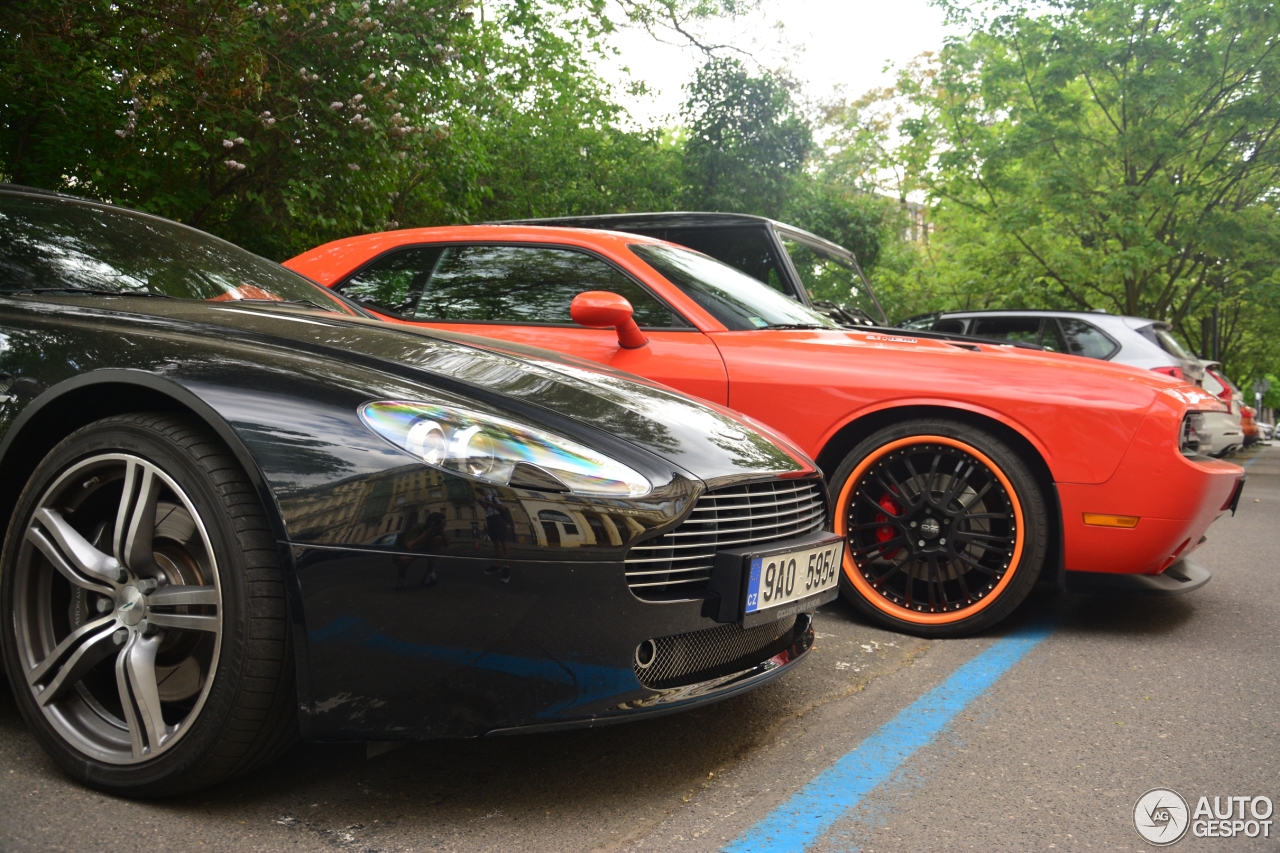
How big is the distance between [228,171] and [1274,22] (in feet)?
46.0

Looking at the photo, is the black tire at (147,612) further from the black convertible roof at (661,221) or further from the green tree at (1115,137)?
the green tree at (1115,137)

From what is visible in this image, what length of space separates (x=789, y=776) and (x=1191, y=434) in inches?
89.6

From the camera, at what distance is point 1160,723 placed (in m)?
2.91

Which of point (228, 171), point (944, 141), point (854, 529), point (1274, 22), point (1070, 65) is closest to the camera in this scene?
point (854, 529)

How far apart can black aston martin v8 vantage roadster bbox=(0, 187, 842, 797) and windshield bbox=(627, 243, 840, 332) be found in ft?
5.71

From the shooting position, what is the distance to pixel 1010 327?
10.7 metres

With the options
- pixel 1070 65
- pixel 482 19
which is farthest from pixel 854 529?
pixel 482 19

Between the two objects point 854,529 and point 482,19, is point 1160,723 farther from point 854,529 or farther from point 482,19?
point 482,19

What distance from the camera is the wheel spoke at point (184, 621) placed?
2074 millimetres

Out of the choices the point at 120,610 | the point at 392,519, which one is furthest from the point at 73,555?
the point at 392,519

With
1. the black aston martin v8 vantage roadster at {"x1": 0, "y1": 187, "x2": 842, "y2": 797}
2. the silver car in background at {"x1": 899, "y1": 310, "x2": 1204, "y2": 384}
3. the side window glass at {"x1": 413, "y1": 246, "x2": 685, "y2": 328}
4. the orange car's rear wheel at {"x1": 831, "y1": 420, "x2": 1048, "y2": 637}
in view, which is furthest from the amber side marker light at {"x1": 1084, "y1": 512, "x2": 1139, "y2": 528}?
the silver car in background at {"x1": 899, "y1": 310, "x2": 1204, "y2": 384}

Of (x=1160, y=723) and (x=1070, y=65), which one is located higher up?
(x=1070, y=65)

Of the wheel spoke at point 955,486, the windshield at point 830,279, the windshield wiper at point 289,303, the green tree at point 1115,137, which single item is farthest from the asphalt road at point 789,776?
the green tree at point 1115,137

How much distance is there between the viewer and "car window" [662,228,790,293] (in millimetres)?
6680
